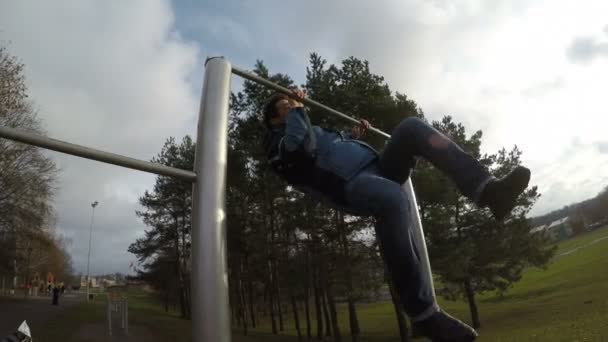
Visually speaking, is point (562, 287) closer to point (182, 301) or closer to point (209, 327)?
point (182, 301)

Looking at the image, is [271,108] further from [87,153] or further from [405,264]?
[405,264]

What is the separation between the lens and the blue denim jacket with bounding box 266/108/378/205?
2.04m

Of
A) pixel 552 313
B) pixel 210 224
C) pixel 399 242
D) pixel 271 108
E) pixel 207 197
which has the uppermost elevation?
pixel 271 108

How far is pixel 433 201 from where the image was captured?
17484mm

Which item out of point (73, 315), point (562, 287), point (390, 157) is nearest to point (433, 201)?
point (390, 157)

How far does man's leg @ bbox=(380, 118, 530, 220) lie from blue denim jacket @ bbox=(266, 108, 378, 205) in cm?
15

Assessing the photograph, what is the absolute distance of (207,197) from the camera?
202 centimetres

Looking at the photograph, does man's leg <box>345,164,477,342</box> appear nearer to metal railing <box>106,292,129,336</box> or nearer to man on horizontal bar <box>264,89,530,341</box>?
man on horizontal bar <box>264,89,530,341</box>

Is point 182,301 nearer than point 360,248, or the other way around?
point 360,248

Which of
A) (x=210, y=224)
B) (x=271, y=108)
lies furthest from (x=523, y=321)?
(x=210, y=224)

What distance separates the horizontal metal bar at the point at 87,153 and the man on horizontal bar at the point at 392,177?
20.9 inches

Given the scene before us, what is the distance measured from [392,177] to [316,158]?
0.41 metres

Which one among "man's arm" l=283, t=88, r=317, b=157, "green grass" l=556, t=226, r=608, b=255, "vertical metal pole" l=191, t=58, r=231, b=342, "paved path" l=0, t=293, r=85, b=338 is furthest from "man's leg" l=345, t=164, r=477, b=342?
"green grass" l=556, t=226, r=608, b=255

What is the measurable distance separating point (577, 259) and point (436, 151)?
59973 mm
